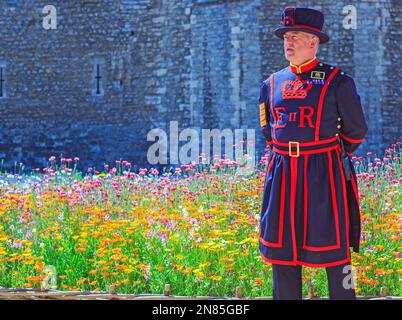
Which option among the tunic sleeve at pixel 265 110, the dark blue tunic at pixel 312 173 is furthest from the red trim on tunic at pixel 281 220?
the tunic sleeve at pixel 265 110

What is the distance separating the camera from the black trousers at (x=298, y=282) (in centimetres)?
482

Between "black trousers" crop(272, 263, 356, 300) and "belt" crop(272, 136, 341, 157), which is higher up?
"belt" crop(272, 136, 341, 157)

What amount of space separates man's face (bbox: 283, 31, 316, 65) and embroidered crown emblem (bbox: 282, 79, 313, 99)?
117mm

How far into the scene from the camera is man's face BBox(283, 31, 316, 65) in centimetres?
504

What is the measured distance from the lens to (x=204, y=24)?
1698 centimetres

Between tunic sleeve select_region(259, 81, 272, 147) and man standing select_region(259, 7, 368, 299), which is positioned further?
tunic sleeve select_region(259, 81, 272, 147)

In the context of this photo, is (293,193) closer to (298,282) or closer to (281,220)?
(281,220)

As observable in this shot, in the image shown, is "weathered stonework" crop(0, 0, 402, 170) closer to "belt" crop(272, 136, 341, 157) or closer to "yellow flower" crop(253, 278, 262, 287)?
"yellow flower" crop(253, 278, 262, 287)

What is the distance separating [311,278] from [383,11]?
11075 mm

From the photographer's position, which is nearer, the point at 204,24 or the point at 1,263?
the point at 1,263

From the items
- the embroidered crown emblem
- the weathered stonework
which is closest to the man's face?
the embroidered crown emblem

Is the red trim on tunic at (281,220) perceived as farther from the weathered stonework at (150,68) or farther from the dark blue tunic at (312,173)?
the weathered stonework at (150,68)
